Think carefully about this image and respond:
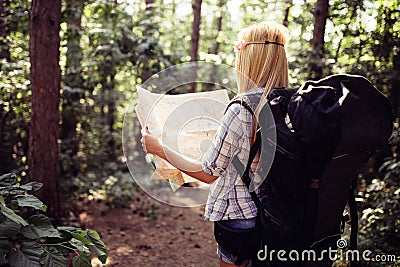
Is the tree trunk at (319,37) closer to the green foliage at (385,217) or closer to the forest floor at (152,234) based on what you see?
the green foliage at (385,217)

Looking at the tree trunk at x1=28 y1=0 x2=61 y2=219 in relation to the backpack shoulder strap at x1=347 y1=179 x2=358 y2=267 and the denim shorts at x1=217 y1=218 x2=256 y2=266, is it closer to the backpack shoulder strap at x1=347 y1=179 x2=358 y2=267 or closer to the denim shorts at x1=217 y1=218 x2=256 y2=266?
the denim shorts at x1=217 y1=218 x2=256 y2=266

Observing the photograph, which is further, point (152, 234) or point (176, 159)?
point (152, 234)

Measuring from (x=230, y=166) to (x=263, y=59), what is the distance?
54 cm

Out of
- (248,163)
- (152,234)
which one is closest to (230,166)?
(248,163)

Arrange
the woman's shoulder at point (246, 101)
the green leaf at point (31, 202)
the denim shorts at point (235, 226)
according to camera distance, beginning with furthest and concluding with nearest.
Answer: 1. the green leaf at point (31, 202)
2. the denim shorts at point (235, 226)
3. the woman's shoulder at point (246, 101)

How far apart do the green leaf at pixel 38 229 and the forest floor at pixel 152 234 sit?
7.12ft

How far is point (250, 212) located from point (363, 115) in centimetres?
70

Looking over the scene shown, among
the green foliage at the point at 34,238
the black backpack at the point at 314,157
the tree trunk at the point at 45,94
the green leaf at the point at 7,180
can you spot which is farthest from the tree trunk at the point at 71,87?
the black backpack at the point at 314,157

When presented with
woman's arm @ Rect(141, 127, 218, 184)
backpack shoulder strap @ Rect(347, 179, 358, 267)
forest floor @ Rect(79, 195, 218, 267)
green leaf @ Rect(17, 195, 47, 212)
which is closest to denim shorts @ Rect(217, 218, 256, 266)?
woman's arm @ Rect(141, 127, 218, 184)

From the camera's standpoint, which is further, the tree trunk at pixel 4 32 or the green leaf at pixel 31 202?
the tree trunk at pixel 4 32

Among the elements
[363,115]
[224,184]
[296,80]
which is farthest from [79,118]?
[363,115]

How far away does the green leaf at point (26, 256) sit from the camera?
8.04ft

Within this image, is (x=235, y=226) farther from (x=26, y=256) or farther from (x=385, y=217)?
(x=385, y=217)

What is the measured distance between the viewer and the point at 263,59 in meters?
1.99
